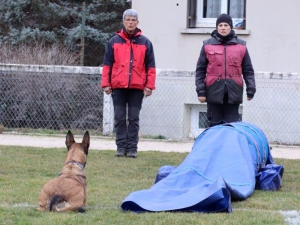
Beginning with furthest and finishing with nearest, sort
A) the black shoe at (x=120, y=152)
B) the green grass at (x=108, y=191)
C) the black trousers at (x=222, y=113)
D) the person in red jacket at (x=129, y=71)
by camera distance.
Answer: the black shoe at (x=120, y=152), the person in red jacket at (x=129, y=71), the black trousers at (x=222, y=113), the green grass at (x=108, y=191)

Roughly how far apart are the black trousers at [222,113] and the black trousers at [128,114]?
4.17 ft

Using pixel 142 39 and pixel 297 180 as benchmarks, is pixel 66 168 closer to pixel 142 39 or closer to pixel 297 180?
pixel 297 180

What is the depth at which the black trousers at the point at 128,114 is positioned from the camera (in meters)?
11.0

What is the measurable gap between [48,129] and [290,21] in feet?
16.6

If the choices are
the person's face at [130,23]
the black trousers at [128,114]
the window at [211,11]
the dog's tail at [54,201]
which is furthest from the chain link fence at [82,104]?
the dog's tail at [54,201]

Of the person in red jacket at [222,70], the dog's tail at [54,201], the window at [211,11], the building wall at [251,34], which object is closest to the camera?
the dog's tail at [54,201]

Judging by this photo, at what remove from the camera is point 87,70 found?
567 inches

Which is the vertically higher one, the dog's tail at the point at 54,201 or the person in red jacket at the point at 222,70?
the person in red jacket at the point at 222,70

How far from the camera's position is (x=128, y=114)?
36.6ft

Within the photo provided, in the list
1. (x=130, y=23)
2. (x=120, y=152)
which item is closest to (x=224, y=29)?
(x=130, y=23)

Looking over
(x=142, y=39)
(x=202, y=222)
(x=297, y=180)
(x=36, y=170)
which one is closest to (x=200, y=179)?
(x=202, y=222)

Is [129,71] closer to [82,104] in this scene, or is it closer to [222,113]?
[222,113]

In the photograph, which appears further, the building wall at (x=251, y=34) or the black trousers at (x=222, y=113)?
the building wall at (x=251, y=34)

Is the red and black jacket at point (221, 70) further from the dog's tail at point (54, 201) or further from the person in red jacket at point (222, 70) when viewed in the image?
the dog's tail at point (54, 201)
